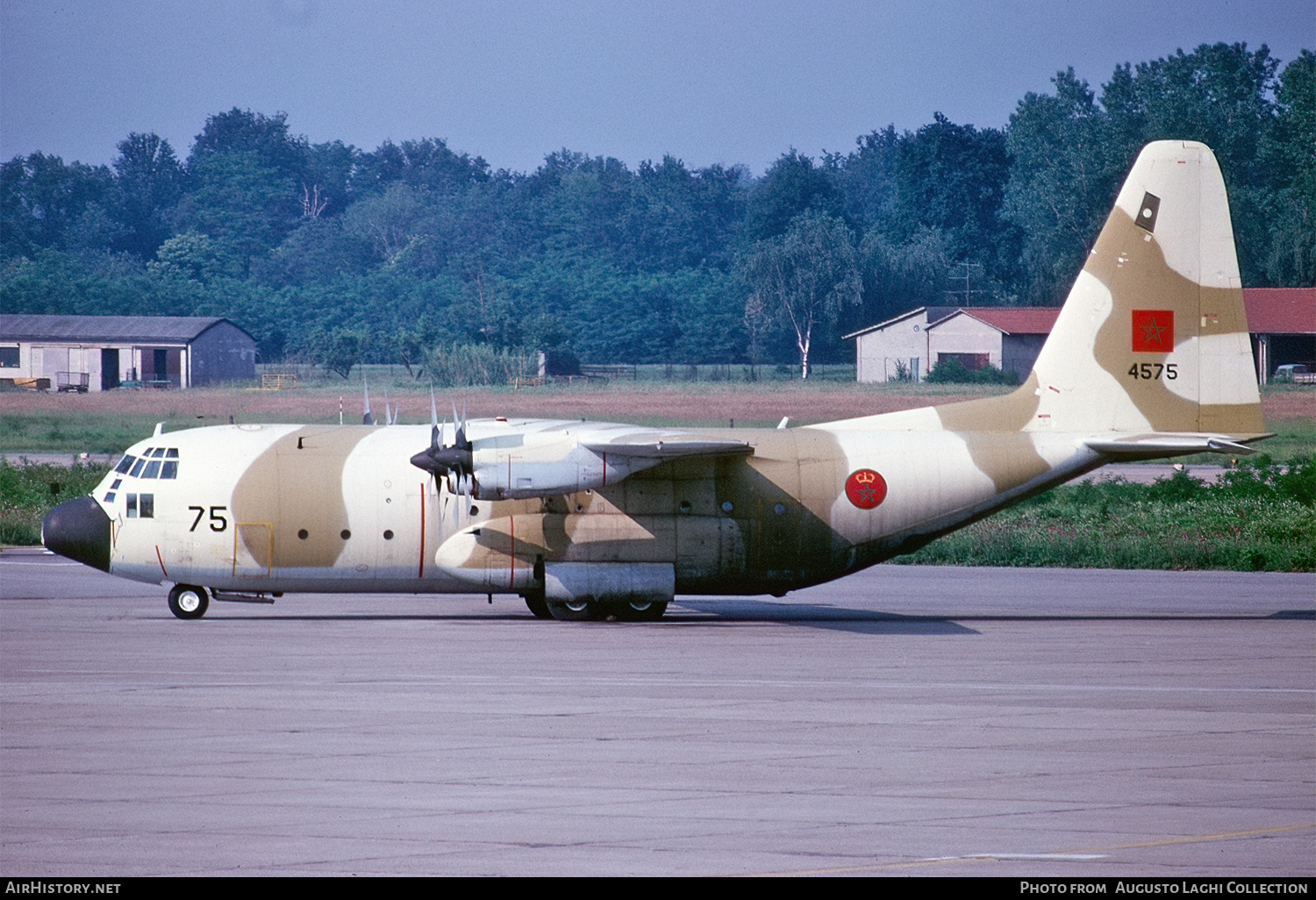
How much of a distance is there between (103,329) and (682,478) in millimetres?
65707

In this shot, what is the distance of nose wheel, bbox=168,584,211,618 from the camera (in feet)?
83.5

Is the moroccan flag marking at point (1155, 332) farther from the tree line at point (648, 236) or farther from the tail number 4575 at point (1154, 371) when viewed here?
the tree line at point (648, 236)

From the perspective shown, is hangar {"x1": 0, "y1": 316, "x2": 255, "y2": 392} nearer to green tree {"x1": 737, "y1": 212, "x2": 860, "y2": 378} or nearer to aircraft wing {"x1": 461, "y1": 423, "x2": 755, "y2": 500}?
green tree {"x1": 737, "y1": 212, "x2": 860, "y2": 378}

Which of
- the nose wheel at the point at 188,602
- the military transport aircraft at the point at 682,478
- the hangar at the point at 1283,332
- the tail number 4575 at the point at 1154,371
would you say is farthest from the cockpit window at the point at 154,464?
the hangar at the point at 1283,332

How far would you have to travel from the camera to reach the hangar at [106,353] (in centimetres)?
8169

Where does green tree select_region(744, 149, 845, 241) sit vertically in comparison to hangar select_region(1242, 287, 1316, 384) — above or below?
above

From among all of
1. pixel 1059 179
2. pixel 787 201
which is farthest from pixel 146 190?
pixel 1059 179

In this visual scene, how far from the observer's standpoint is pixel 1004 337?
77.0 m

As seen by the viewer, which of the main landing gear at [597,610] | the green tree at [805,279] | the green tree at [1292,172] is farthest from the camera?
the green tree at [805,279]

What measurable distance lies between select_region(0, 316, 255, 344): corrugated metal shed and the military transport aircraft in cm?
5989

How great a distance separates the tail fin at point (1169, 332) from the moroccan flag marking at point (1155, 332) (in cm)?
1

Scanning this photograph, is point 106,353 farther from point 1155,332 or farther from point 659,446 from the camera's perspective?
point 1155,332

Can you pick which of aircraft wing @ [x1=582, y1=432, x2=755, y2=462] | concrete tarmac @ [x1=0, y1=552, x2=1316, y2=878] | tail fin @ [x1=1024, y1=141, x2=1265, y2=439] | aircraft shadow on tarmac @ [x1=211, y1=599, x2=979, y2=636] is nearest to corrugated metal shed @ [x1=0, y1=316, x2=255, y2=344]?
concrete tarmac @ [x1=0, y1=552, x2=1316, y2=878]
